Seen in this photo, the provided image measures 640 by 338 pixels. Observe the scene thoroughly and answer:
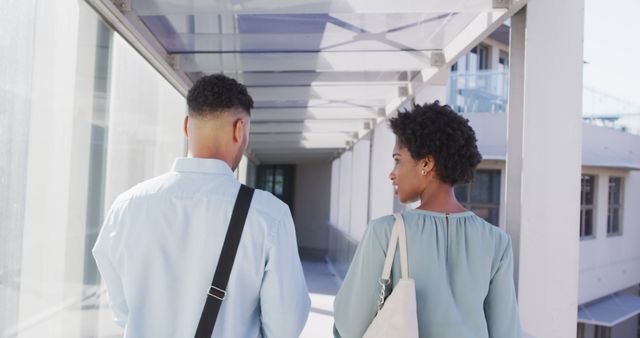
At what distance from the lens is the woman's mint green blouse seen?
4.91ft

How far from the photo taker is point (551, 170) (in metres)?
2.56

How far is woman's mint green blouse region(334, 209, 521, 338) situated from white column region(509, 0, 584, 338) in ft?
3.39

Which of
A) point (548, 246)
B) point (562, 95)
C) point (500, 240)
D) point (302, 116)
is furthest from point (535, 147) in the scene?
point (302, 116)

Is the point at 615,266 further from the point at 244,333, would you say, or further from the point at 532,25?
the point at 244,333

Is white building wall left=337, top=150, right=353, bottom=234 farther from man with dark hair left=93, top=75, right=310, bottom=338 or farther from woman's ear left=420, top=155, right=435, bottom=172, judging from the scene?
man with dark hair left=93, top=75, right=310, bottom=338

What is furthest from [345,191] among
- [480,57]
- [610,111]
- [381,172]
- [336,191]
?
[480,57]

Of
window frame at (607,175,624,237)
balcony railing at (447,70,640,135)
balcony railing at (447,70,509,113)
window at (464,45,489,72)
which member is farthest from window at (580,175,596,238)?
window at (464,45,489,72)

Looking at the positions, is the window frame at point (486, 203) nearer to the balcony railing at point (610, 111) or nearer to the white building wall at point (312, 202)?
the balcony railing at point (610, 111)

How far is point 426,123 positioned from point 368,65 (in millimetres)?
2993

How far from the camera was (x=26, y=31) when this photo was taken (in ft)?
6.53

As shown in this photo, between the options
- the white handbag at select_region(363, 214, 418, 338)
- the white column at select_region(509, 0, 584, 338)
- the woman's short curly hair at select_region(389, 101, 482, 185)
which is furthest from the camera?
the white column at select_region(509, 0, 584, 338)

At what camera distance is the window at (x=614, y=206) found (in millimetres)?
16078

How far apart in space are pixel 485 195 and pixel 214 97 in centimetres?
1369

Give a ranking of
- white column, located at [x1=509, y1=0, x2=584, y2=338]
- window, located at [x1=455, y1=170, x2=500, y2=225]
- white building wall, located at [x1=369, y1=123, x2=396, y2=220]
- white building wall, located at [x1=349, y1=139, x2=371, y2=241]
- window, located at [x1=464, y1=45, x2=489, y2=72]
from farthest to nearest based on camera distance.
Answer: window, located at [x1=464, y1=45, x2=489, y2=72] < window, located at [x1=455, y1=170, x2=500, y2=225] < white building wall, located at [x1=349, y1=139, x2=371, y2=241] < white building wall, located at [x1=369, y1=123, x2=396, y2=220] < white column, located at [x1=509, y1=0, x2=584, y2=338]
